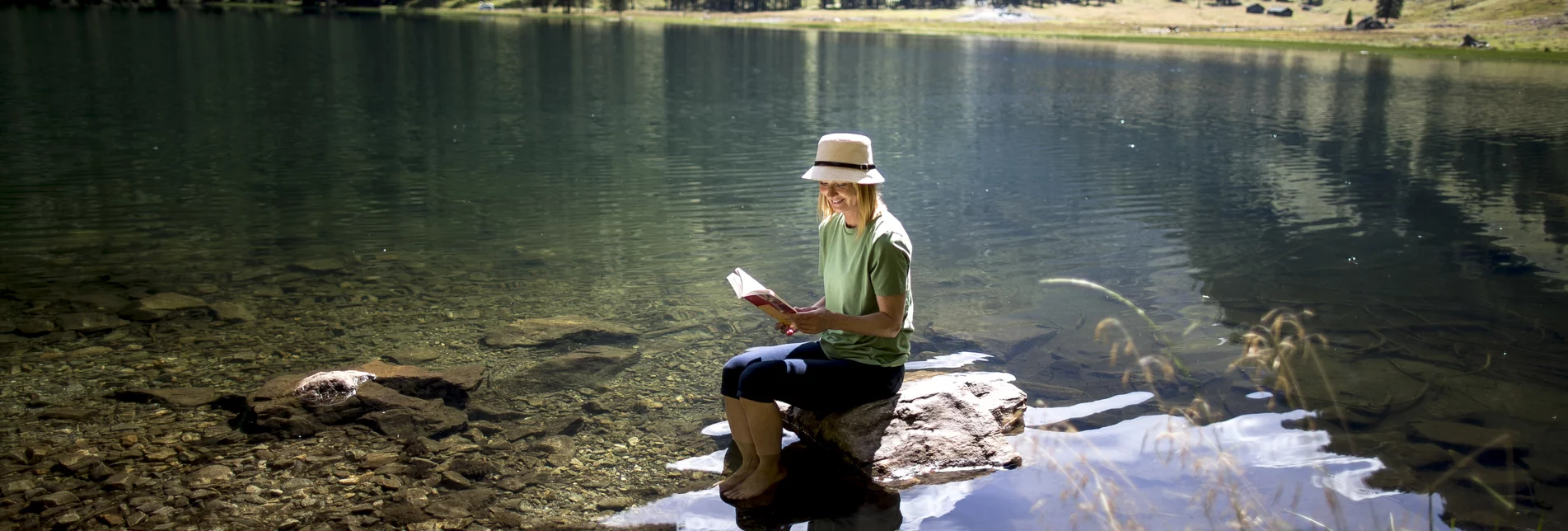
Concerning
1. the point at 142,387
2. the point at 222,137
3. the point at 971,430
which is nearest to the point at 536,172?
the point at 222,137

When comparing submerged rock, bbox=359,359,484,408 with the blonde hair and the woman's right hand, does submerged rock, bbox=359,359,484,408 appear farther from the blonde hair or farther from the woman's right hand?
the blonde hair

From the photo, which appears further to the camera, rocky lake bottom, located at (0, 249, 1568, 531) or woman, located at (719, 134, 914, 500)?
rocky lake bottom, located at (0, 249, 1568, 531)

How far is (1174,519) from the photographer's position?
21.0 ft

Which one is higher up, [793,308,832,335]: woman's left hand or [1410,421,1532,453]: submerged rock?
[793,308,832,335]: woman's left hand

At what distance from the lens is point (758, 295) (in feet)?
18.7

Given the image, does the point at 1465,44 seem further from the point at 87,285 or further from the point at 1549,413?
the point at 87,285

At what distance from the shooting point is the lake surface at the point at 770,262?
7.42m

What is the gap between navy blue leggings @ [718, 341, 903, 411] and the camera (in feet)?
21.1

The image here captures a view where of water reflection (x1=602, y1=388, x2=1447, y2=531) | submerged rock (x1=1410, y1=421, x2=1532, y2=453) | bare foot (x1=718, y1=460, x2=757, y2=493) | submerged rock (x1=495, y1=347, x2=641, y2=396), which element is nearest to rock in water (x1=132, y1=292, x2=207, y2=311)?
submerged rock (x1=495, y1=347, x2=641, y2=396)

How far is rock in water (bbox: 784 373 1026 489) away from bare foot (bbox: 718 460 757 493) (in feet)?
2.18

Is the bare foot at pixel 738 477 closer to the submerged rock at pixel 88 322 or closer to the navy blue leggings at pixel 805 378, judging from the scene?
the navy blue leggings at pixel 805 378

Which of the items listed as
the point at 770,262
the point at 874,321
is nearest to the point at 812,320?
the point at 874,321

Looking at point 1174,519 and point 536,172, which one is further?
point 536,172

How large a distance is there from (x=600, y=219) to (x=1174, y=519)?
11881 millimetres
